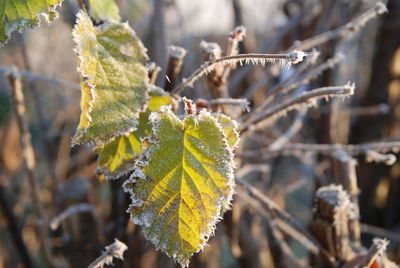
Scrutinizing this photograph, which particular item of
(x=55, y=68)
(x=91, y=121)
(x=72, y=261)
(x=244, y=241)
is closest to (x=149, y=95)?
(x=91, y=121)

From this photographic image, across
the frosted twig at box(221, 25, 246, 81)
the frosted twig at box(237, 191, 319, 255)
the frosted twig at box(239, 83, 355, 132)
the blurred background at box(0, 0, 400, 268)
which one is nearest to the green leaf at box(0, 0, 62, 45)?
the blurred background at box(0, 0, 400, 268)

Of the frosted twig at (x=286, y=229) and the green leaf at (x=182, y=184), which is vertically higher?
the frosted twig at (x=286, y=229)

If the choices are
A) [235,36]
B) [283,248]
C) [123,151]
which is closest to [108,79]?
[123,151]

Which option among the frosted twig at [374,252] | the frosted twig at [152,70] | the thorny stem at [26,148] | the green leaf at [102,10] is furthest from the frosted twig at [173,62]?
the frosted twig at [374,252]

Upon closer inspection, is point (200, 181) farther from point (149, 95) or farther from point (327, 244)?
point (327, 244)

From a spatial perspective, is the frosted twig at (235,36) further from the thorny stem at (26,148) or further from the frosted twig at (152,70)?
the thorny stem at (26,148)

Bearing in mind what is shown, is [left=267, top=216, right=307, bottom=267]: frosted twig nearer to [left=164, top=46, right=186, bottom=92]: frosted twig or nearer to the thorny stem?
[left=164, top=46, right=186, bottom=92]: frosted twig

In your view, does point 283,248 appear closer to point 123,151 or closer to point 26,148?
point 123,151
